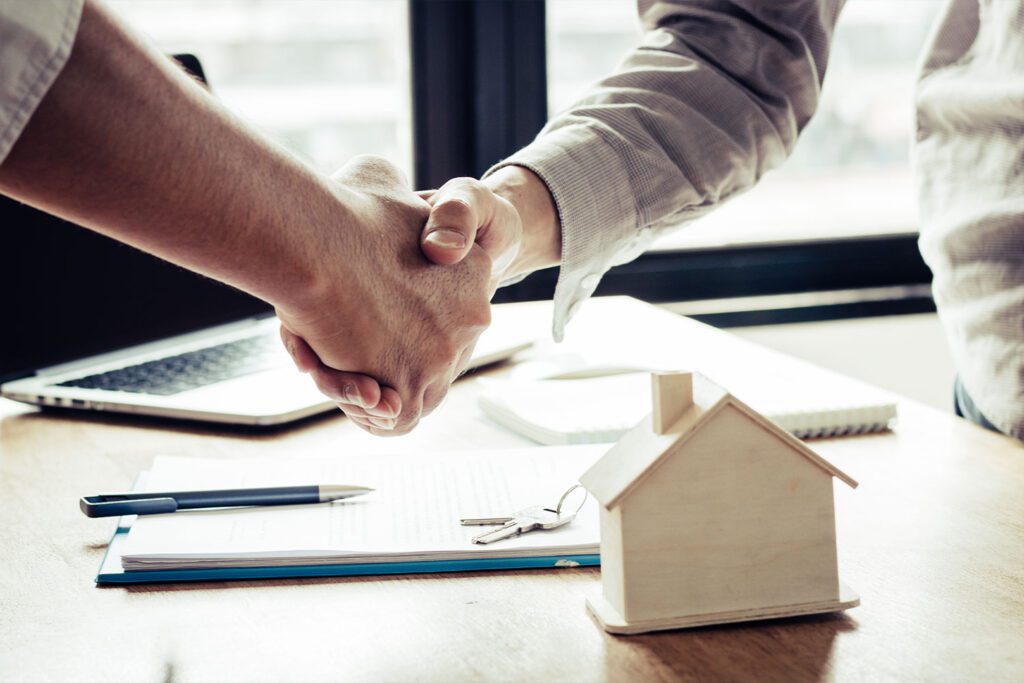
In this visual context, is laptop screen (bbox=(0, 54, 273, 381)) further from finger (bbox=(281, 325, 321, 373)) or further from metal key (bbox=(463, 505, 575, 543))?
metal key (bbox=(463, 505, 575, 543))

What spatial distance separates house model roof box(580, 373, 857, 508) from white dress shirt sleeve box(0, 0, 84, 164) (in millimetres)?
368

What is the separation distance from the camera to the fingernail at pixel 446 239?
979 millimetres

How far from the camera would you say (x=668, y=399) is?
2.01 feet

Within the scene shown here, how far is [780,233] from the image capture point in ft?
7.36

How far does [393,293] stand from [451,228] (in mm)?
76

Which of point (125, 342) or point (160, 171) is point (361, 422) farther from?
point (125, 342)

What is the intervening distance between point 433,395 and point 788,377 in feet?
1.19

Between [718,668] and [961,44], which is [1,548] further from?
[961,44]

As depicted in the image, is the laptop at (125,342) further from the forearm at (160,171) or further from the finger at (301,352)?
the forearm at (160,171)

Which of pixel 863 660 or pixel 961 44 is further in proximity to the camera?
pixel 961 44

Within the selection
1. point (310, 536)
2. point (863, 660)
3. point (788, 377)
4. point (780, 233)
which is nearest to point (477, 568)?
point (310, 536)

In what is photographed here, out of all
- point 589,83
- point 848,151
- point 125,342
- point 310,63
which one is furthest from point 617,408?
point 848,151

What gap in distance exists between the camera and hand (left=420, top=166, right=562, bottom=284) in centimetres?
99

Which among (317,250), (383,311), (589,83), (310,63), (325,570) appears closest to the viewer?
(325,570)
